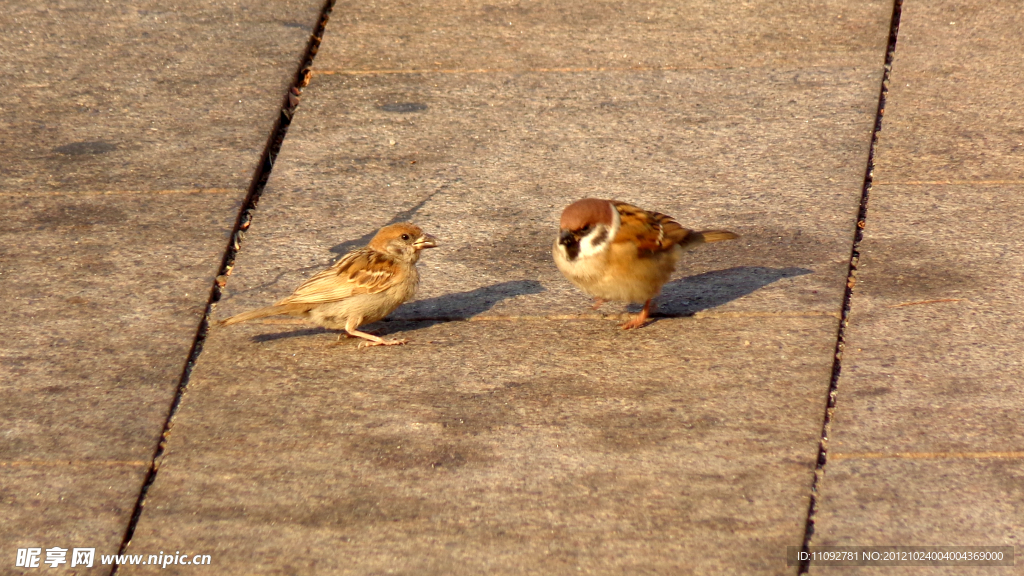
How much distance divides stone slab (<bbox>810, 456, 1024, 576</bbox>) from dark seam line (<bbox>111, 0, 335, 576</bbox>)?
275 cm

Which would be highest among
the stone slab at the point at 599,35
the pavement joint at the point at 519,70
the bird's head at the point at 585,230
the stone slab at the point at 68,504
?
the stone slab at the point at 599,35

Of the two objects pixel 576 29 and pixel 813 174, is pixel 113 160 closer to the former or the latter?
pixel 576 29

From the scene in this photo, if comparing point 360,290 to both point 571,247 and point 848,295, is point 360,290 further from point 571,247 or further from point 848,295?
point 848,295

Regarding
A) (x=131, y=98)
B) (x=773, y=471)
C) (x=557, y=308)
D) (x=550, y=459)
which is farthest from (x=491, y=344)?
(x=131, y=98)

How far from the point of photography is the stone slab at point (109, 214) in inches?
196

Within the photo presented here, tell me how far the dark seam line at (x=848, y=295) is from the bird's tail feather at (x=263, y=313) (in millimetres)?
2704

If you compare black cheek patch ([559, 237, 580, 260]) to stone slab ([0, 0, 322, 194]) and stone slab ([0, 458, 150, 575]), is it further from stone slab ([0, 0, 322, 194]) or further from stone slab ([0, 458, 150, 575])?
stone slab ([0, 0, 322, 194])

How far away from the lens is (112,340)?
19.1 ft

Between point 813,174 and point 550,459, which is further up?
point 813,174

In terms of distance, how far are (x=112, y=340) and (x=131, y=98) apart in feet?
9.99

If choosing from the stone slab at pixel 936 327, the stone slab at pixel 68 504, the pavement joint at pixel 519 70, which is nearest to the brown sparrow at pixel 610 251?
the stone slab at pixel 936 327

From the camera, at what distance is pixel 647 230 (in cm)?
584

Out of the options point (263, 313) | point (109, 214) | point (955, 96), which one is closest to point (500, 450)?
point (263, 313)

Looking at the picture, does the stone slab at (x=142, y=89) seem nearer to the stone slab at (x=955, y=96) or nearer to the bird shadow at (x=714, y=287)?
the bird shadow at (x=714, y=287)
